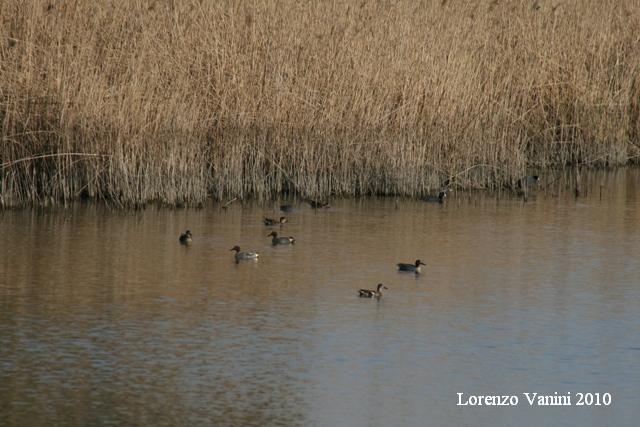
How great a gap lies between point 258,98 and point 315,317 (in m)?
6.01

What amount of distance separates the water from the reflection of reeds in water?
61cm

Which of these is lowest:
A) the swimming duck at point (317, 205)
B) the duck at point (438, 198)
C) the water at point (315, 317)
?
the water at point (315, 317)

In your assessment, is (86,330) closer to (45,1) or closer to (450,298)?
(450,298)

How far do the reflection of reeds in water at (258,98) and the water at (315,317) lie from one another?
609 millimetres

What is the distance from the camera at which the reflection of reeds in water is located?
45.6 ft

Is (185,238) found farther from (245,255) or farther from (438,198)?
(438,198)

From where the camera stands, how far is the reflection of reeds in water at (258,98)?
45.6 ft

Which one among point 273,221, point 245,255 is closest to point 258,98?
point 273,221

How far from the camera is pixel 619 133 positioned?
18.3m

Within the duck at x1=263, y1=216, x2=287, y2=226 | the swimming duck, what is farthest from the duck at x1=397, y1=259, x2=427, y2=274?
the swimming duck

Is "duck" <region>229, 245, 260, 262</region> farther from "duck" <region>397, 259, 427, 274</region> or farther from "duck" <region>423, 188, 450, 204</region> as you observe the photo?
"duck" <region>423, 188, 450, 204</region>

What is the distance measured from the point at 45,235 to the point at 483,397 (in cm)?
609

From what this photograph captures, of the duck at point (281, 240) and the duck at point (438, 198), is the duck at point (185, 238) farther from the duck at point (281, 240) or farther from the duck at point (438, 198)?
the duck at point (438, 198)

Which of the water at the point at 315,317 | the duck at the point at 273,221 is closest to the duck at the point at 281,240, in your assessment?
the water at the point at 315,317
